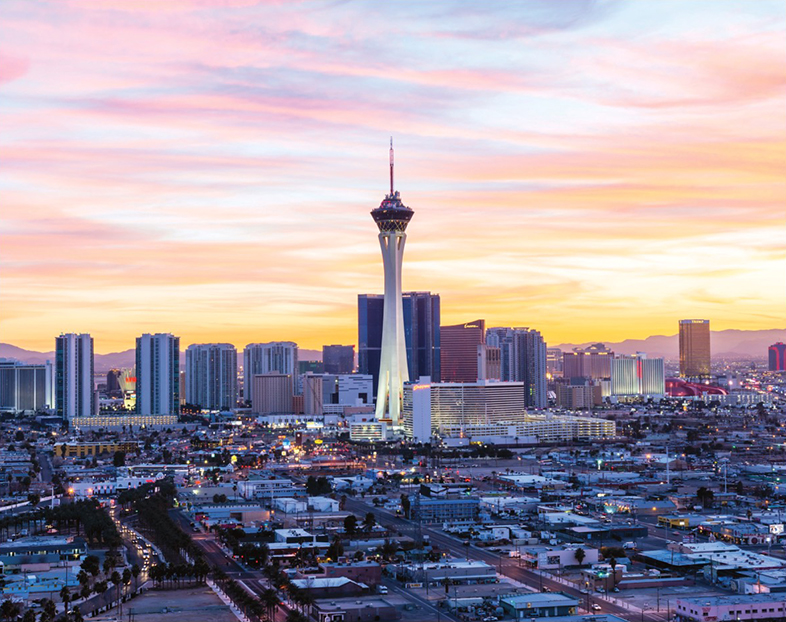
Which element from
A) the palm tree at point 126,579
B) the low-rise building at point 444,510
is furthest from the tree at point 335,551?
the low-rise building at point 444,510

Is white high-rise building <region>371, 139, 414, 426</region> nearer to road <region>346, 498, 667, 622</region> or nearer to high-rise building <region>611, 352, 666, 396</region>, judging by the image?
road <region>346, 498, 667, 622</region>

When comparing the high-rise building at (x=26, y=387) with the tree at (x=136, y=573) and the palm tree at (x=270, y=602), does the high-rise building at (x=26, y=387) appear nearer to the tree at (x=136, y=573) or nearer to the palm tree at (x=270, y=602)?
the tree at (x=136, y=573)

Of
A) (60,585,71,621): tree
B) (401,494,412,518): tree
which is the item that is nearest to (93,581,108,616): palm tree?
(60,585,71,621): tree

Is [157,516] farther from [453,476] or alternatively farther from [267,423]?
[267,423]

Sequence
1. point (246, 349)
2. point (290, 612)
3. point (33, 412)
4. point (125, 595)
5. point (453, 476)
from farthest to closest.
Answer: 1. point (246, 349)
2. point (33, 412)
3. point (453, 476)
4. point (125, 595)
5. point (290, 612)

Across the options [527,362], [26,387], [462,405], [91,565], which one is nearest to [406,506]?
[91,565]

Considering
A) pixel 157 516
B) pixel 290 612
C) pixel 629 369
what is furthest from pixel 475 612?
pixel 629 369
